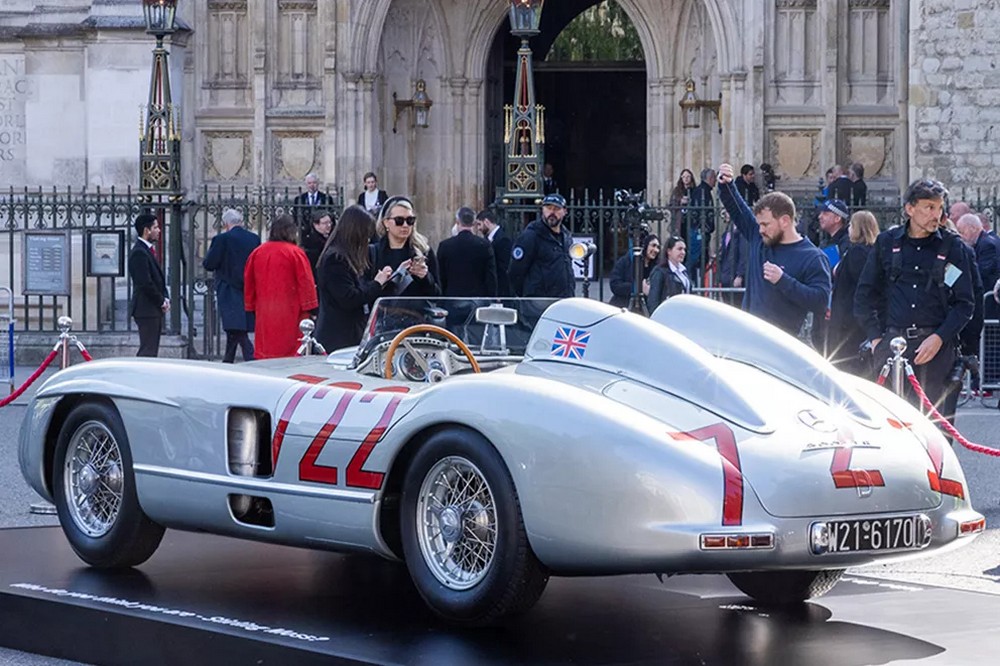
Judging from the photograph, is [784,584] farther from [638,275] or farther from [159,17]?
[159,17]

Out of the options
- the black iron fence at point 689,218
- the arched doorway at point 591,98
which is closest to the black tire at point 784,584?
the black iron fence at point 689,218

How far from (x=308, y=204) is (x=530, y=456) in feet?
45.6

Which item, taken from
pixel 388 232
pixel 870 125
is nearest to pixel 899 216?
pixel 870 125

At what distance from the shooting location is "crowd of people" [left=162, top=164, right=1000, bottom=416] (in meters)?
9.66

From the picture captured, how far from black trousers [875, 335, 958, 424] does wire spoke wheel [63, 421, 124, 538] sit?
159 inches

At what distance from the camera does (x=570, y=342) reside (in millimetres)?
6789

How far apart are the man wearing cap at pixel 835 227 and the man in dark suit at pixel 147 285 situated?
5.51 meters

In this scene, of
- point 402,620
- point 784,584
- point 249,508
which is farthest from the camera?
point 249,508

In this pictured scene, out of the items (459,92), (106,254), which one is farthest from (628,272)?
(459,92)

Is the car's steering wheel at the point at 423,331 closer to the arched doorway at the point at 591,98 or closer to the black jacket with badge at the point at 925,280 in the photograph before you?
the black jacket with badge at the point at 925,280

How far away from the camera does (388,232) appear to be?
10859 millimetres

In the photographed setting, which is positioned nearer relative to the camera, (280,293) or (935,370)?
(935,370)

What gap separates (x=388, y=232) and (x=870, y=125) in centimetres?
1472

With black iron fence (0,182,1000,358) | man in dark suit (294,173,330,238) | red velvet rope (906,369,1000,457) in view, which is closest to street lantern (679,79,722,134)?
black iron fence (0,182,1000,358)
